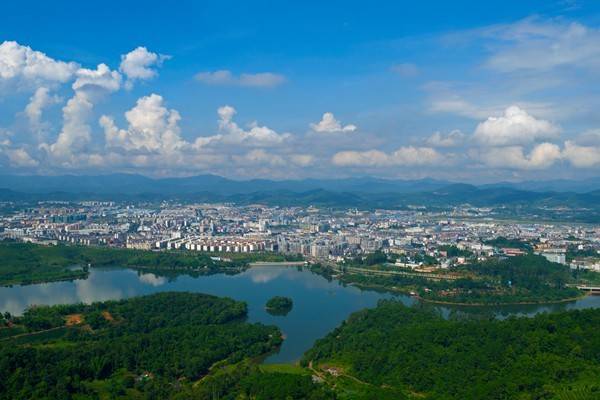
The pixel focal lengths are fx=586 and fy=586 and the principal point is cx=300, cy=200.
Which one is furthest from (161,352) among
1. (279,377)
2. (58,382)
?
(279,377)

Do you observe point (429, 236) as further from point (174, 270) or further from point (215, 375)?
point (215, 375)

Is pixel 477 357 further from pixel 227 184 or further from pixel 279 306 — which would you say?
pixel 227 184

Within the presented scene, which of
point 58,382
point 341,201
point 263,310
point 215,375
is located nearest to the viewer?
point 58,382

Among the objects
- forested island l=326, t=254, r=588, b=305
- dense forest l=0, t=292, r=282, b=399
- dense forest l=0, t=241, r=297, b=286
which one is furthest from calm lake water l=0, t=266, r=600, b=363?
dense forest l=0, t=241, r=297, b=286

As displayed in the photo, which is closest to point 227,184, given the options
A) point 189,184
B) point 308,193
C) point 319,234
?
point 189,184

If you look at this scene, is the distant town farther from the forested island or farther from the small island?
the small island

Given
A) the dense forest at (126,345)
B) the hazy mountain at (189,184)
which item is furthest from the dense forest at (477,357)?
the hazy mountain at (189,184)
